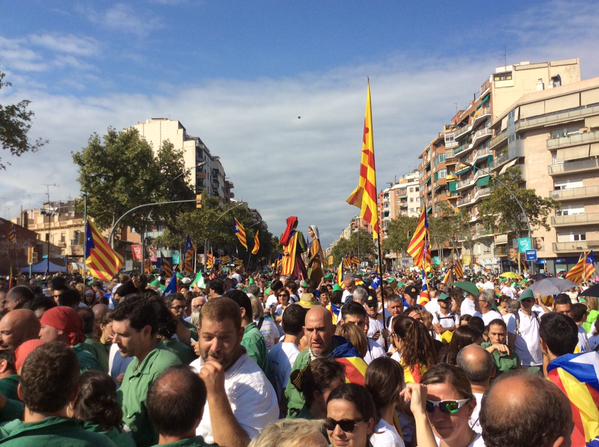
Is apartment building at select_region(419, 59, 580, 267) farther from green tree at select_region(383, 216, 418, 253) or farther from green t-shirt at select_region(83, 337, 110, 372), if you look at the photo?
green t-shirt at select_region(83, 337, 110, 372)

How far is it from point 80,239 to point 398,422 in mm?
78328

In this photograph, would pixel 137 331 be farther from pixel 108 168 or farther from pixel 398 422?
pixel 108 168

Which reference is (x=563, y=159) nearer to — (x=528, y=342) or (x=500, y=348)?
(x=528, y=342)

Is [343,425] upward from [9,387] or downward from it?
downward

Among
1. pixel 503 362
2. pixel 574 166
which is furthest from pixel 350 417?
pixel 574 166

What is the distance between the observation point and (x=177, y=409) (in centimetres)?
259

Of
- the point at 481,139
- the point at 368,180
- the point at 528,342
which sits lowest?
the point at 528,342

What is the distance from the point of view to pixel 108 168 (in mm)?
45406

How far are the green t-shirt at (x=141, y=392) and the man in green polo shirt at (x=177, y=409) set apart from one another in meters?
0.55

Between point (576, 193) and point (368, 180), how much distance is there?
190ft

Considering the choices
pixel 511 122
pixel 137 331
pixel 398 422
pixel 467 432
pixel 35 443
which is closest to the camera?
pixel 35 443

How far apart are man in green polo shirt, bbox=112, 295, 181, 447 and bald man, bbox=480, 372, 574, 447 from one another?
1991 mm

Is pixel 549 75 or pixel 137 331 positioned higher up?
pixel 549 75

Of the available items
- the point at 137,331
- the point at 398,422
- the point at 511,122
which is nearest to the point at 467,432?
the point at 398,422
